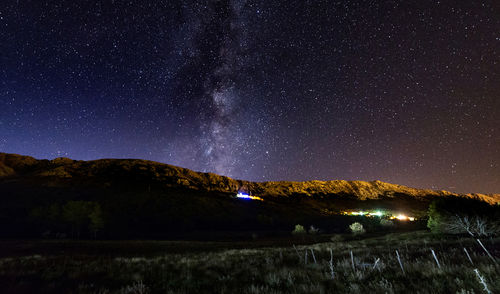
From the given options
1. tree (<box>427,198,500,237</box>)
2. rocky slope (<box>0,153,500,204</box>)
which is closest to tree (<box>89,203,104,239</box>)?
tree (<box>427,198,500,237</box>)

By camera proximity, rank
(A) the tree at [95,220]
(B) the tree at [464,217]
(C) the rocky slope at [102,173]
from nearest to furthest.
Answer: (B) the tree at [464,217] < (A) the tree at [95,220] < (C) the rocky slope at [102,173]

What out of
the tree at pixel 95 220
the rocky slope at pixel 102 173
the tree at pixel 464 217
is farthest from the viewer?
the rocky slope at pixel 102 173

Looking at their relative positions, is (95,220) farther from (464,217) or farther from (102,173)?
(102,173)

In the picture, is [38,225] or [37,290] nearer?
[37,290]

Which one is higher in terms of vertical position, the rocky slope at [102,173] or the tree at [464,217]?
the rocky slope at [102,173]

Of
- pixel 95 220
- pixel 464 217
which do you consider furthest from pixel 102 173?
pixel 464 217

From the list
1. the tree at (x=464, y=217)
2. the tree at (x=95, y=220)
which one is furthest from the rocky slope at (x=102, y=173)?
the tree at (x=464, y=217)

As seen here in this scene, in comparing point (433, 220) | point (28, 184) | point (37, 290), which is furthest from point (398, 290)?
point (28, 184)

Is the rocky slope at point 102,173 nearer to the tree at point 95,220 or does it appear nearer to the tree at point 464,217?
the tree at point 95,220

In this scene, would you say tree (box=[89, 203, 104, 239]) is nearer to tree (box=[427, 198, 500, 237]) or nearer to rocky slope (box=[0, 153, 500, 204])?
tree (box=[427, 198, 500, 237])

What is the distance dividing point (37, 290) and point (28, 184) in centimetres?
14264

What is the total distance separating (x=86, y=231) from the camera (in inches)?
2510

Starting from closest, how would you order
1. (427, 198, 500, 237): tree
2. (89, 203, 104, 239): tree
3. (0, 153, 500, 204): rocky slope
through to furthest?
(427, 198, 500, 237): tree
(89, 203, 104, 239): tree
(0, 153, 500, 204): rocky slope

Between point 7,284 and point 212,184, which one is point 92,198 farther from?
point 7,284
